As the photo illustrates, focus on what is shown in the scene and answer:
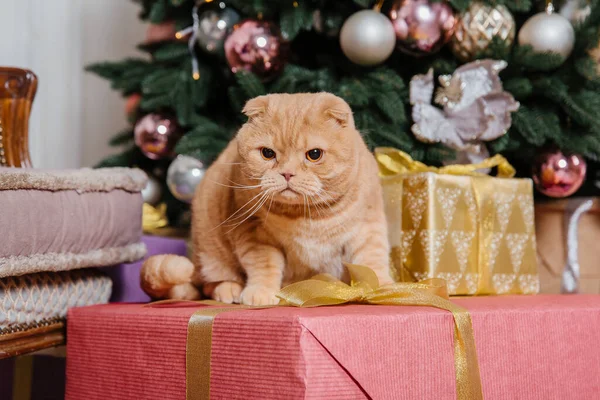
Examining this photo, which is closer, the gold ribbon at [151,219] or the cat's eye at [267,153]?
the cat's eye at [267,153]

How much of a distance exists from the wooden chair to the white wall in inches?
38.2

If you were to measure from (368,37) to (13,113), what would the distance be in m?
0.85

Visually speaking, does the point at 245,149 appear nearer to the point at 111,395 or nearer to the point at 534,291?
the point at 111,395

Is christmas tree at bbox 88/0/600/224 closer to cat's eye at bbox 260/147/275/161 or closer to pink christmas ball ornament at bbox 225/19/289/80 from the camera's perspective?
pink christmas ball ornament at bbox 225/19/289/80

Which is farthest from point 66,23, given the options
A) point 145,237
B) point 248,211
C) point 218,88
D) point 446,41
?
point 248,211

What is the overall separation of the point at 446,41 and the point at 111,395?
3.84 ft

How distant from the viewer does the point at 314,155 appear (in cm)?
106

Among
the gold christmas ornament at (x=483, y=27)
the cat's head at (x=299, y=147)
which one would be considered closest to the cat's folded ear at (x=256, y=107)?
the cat's head at (x=299, y=147)

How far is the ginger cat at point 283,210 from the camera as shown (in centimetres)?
106

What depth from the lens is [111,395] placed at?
1.04m

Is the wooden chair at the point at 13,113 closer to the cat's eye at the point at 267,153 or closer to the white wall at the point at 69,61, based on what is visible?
the cat's eye at the point at 267,153

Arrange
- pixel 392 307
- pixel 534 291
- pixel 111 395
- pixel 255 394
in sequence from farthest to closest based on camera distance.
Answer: pixel 534 291
pixel 111 395
pixel 392 307
pixel 255 394

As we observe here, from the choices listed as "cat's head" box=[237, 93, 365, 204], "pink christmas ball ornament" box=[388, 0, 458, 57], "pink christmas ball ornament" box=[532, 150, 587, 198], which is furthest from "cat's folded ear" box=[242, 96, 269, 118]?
"pink christmas ball ornament" box=[532, 150, 587, 198]

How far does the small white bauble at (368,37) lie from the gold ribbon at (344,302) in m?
0.74
